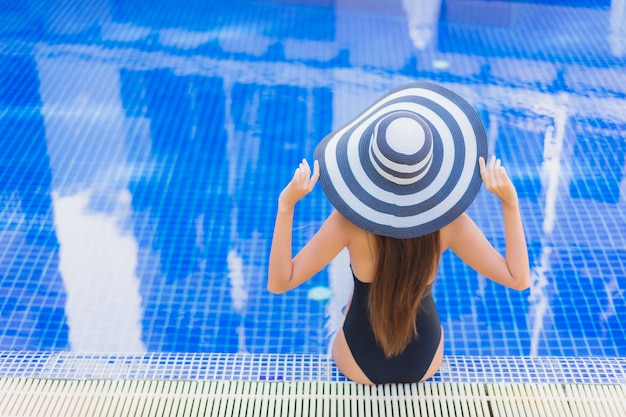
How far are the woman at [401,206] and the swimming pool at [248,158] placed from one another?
0.52 metres

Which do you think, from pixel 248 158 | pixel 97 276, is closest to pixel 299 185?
pixel 97 276

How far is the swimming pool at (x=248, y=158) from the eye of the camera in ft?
10.3

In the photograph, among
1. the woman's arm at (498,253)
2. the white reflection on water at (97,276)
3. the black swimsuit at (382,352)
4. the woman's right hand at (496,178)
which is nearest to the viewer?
the woman's right hand at (496,178)

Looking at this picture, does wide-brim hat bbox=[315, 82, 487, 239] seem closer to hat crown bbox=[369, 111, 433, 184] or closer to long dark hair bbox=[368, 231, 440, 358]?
hat crown bbox=[369, 111, 433, 184]

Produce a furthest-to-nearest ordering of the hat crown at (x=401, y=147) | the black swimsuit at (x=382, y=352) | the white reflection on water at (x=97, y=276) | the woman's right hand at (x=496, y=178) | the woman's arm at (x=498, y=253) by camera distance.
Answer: the white reflection on water at (x=97, y=276) → the black swimsuit at (x=382, y=352) → the woman's arm at (x=498, y=253) → the woman's right hand at (x=496, y=178) → the hat crown at (x=401, y=147)

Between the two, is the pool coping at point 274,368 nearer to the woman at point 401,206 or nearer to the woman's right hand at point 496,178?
the woman at point 401,206

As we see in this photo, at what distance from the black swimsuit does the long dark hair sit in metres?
0.03

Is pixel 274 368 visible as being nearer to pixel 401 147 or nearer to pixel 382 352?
pixel 382 352

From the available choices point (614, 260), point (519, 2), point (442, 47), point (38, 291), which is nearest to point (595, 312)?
point (614, 260)

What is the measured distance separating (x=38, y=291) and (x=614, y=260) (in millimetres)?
3162

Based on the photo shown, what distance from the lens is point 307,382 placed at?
1917mm

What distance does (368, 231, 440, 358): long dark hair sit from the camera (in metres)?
1.63

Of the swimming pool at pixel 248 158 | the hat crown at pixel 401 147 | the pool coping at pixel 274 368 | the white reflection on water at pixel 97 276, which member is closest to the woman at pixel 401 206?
the hat crown at pixel 401 147

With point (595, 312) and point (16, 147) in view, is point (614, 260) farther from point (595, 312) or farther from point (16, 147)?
point (16, 147)
